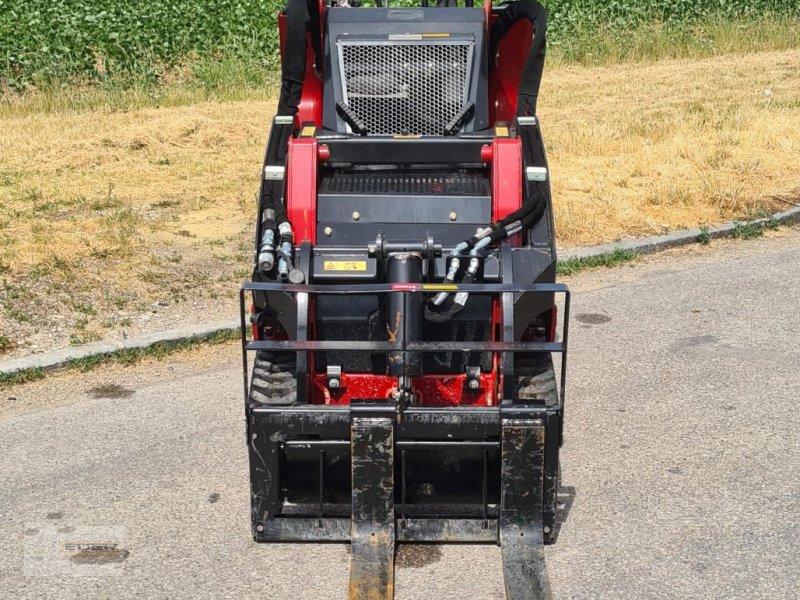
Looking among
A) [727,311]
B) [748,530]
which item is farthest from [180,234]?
[748,530]

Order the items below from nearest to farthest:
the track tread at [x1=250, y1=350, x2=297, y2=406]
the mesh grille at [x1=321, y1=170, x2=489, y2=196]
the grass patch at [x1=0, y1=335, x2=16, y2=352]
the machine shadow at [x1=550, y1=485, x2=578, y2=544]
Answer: the track tread at [x1=250, y1=350, x2=297, y2=406]
the machine shadow at [x1=550, y1=485, x2=578, y2=544]
the mesh grille at [x1=321, y1=170, x2=489, y2=196]
the grass patch at [x1=0, y1=335, x2=16, y2=352]

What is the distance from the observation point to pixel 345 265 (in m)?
5.57

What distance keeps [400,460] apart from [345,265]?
1.01 metres

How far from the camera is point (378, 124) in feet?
21.8

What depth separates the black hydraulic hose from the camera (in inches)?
258

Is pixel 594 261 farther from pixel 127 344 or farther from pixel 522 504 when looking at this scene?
pixel 522 504

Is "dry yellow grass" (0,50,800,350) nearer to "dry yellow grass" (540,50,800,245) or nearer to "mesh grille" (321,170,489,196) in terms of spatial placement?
"dry yellow grass" (540,50,800,245)

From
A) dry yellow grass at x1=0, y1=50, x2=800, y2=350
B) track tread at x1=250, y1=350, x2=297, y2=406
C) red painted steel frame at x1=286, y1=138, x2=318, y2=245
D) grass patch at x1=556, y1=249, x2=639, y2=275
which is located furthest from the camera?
grass patch at x1=556, y1=249, x2=639, y2=275

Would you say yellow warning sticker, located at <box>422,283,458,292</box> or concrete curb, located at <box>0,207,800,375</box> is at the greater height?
yellow warning sticker, located at <box>422,283,458,292</box>

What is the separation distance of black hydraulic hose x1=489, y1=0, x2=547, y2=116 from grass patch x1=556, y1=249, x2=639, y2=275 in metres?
2.66

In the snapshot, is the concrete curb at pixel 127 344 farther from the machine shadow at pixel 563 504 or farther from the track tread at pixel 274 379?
the machine shadow at pixel 563 504

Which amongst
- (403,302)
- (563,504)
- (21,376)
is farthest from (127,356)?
(563,504)

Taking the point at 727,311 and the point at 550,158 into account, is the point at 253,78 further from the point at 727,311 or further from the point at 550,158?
the point at 727,311

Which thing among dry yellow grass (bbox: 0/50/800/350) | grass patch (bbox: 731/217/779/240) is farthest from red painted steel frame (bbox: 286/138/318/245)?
grass patch (bbox: 731/217/779/240)
